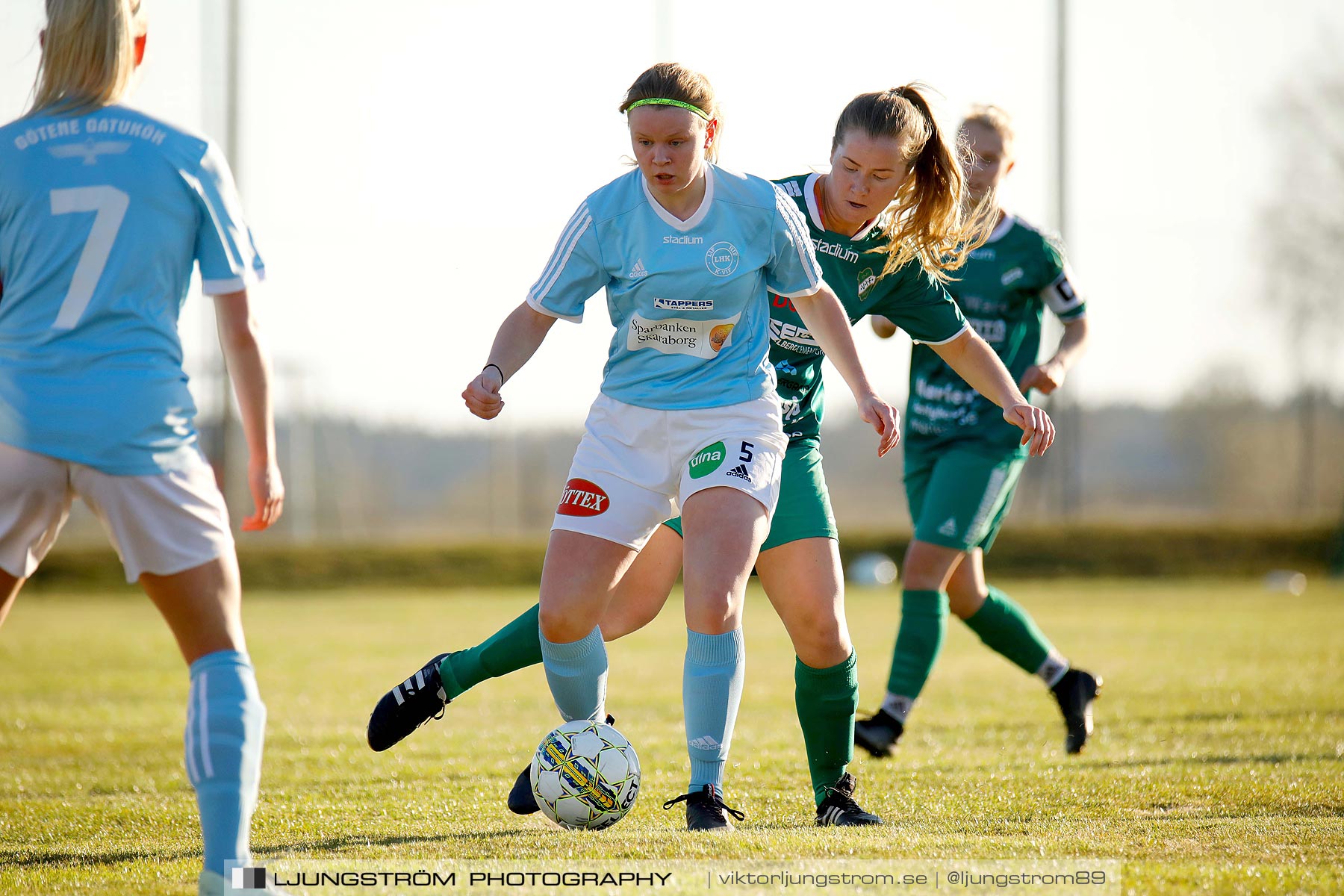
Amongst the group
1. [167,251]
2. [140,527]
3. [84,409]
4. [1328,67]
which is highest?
[1328,67]

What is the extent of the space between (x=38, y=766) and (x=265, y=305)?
1565cm

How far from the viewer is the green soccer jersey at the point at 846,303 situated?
12.7 ft

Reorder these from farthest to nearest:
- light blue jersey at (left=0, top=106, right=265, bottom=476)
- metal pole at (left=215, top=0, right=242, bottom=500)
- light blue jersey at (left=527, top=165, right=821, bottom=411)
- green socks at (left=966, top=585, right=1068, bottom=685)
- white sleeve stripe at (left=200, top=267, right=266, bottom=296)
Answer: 1. metal pole at (left=215, top=0, right=242, bottom=500)
2. green socks at (left=966, top=585, right=1068, bottom=685)
3. light blue jersey at (left=527, top=165, right=821, bottom=411)
4. white sleeve stripe at (left=200, top=267, right=266, bottom=296)
5. light blue jersey at (left=0, top=106, right=265, bottom=476)

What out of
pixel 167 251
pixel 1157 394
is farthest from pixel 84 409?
pixel 1157 394

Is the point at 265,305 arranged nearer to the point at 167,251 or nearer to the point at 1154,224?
the point at 1154,224

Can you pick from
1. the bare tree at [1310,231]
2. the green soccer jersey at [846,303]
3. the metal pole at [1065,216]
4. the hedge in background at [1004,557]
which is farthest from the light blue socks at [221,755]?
the bare tree at [1310,231]

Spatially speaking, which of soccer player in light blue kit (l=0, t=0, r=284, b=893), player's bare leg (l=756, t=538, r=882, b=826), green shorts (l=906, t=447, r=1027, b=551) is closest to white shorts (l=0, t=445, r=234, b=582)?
soccer player in light blue kit (l=0, t=0, r=284, b=893)

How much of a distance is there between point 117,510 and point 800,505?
1.87 meters

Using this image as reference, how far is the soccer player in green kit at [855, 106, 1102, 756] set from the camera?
5.06 metres

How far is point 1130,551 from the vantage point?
18.5m

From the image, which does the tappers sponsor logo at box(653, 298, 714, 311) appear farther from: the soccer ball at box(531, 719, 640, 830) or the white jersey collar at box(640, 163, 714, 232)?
the soccer ball at box(531, 719, 640, 830)

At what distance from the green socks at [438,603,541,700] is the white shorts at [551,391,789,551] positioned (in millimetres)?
601

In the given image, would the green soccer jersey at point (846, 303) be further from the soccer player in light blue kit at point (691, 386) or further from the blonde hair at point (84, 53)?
the blonde hair at point (84, 53)

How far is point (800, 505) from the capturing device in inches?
146
